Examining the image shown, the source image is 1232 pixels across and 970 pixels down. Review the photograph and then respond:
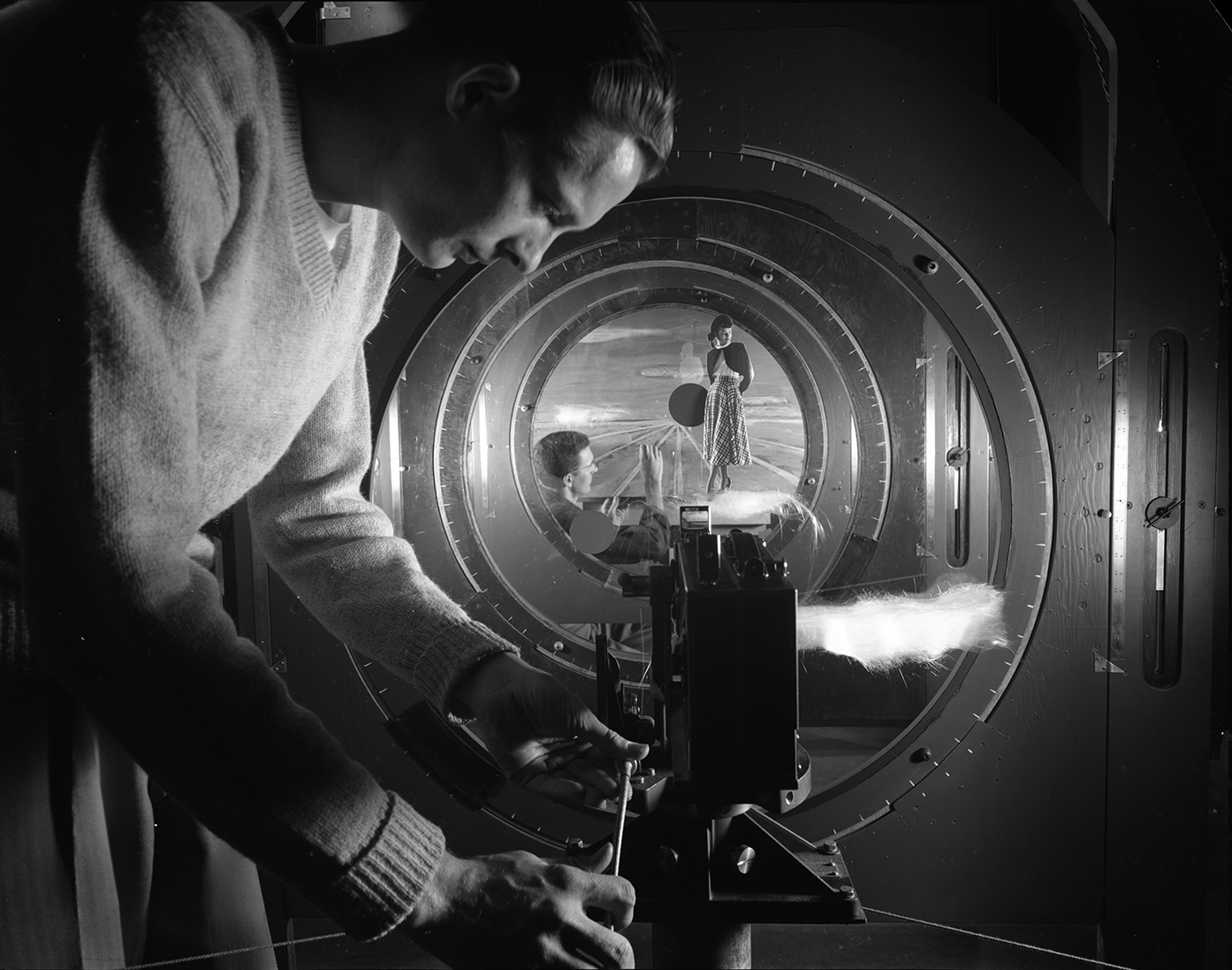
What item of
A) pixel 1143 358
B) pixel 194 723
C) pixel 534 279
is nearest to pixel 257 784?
pixel 194 723

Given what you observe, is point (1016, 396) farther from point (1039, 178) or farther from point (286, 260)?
point (286, 260)

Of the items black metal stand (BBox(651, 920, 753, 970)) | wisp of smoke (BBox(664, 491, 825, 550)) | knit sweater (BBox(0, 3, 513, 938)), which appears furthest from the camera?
wisp of smoke (BBox(664, 491, 825, 550))

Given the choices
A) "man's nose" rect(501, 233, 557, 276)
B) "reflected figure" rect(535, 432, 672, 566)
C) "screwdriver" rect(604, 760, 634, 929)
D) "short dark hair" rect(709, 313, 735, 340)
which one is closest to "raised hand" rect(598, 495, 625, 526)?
"reflected figure" rect(535, 432, 672, 566)

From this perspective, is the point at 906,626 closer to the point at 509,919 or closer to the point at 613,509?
the point at 613,509

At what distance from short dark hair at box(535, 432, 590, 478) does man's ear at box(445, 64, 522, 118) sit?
2.05 ft

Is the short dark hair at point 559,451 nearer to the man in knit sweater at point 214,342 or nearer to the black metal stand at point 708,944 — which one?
the man in knit sweater at point 214,342

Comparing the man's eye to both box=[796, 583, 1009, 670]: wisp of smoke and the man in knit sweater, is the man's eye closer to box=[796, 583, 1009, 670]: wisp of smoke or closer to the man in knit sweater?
the man in knit sweater

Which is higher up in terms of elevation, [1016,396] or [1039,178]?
[1039,178]

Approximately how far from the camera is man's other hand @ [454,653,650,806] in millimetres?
1072

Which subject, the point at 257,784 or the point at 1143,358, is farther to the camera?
the point at 1143,358

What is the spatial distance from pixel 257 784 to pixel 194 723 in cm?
8

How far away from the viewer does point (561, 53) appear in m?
0.83

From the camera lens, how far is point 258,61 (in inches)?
33.1

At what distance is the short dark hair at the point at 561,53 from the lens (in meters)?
0.83
